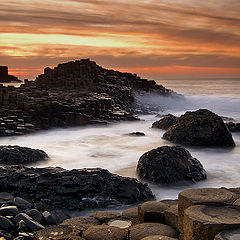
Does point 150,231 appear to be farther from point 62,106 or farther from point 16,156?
point 62,106

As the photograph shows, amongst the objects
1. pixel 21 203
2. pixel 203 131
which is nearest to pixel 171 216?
pixel 21 203

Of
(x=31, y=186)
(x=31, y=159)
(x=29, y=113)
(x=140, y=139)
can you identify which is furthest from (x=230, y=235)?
(x=29, y=113)

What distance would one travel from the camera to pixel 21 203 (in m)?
6.01

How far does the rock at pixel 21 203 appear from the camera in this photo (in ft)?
19.5

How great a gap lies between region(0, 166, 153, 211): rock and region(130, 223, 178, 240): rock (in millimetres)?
2178

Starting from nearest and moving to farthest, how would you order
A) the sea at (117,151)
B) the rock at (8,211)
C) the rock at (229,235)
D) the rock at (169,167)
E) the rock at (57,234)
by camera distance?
the rock at (229,235) < the rock at (57,234) < the rock at (8,211) < the rock at (169,167) < the sea at (117,151)

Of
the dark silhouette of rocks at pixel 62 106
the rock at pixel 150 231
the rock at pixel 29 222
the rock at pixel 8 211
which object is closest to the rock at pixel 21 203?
the rock at pixel 8 211

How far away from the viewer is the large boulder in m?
12.8

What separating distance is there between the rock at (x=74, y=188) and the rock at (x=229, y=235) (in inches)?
133

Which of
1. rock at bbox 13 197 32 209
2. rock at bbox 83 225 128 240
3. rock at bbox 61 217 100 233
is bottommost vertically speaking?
rock at bbox 13 197 32 209

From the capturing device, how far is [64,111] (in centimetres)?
1917

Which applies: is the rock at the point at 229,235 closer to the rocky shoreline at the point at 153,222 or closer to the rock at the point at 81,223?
the rocky shoreline at the point at 153,222

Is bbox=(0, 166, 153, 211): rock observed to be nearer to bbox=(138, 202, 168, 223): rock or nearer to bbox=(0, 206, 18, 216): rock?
bbox=(0, 206, 18, 216): rock

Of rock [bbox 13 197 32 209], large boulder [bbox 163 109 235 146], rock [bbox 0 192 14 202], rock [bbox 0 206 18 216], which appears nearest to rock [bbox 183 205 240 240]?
rock [bbox 0 206 18 216]
